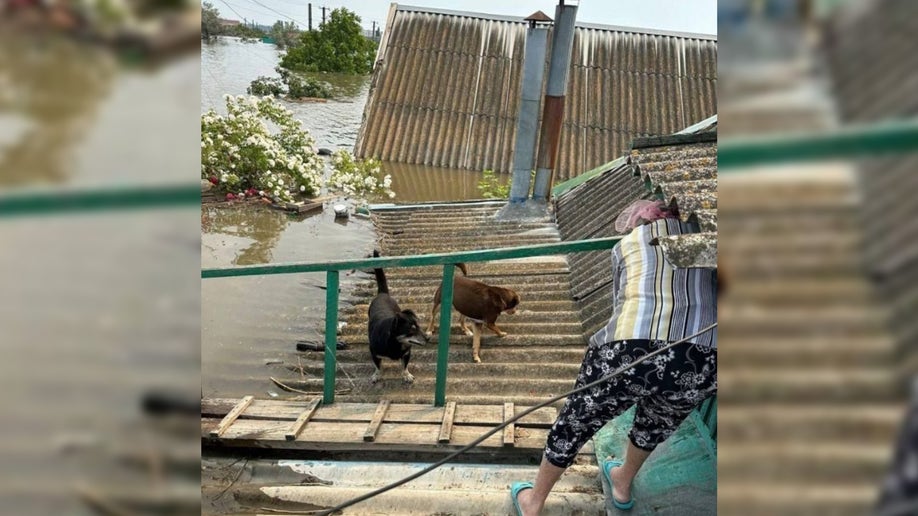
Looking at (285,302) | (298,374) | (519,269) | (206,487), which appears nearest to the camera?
Result: (206,487)

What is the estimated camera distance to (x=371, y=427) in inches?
133

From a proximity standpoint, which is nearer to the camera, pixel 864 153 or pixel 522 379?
pixel 864 153

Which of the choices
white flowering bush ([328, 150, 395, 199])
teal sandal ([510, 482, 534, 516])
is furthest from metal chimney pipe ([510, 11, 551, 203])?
teal sandal ([510, 482, 534, 516])

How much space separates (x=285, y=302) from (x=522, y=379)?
14.0 ft

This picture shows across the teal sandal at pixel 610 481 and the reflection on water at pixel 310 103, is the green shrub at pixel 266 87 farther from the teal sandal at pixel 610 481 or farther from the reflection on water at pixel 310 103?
the teal sandal at pixel 610 481

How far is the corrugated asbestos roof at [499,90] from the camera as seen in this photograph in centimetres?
1558

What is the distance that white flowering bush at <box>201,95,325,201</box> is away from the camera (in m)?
12.1

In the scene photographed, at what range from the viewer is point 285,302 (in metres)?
7.88

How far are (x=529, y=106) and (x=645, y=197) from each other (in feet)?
12.9

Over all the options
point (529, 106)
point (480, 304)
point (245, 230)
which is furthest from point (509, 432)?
point (245, 230)

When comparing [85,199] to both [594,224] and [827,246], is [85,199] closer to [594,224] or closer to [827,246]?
[827,246]

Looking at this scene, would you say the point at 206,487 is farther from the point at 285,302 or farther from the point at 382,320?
the point at 285,302

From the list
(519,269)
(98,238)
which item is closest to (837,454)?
(98,238)

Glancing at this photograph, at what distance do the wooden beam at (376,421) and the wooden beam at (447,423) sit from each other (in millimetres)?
307
